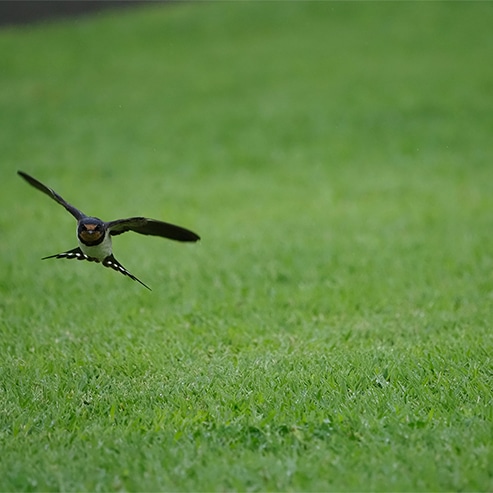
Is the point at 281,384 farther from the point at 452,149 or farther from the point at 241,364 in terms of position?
the point at 452,149

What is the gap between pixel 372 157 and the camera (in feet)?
45.4

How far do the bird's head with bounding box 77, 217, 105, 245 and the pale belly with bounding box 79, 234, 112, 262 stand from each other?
0.20ft

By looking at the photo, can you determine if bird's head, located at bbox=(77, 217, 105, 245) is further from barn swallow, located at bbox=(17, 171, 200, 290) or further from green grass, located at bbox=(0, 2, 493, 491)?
green grass, located at bbox=(0, 2, 493, 491)

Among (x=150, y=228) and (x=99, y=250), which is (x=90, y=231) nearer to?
(x=99, y=250)

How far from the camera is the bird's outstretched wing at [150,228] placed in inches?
174

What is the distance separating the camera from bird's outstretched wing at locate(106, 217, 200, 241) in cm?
443

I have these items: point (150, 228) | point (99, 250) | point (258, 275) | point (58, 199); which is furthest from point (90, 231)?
point (258, 275)

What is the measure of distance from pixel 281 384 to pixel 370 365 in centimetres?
59

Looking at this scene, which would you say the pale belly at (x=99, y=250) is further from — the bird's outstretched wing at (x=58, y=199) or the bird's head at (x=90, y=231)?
the bird's outstretched wing at (x=58, y=199)

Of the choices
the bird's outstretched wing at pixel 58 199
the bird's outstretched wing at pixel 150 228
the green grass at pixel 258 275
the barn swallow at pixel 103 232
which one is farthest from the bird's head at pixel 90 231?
the green grass at pixel 258 275

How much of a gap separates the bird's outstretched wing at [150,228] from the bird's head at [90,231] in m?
0.11

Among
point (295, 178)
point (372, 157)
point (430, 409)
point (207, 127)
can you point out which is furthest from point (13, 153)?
point (430, 409)

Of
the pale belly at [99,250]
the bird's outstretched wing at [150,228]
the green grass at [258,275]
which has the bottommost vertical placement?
the green grass at [258,275]

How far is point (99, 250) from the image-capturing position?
4.43 m
